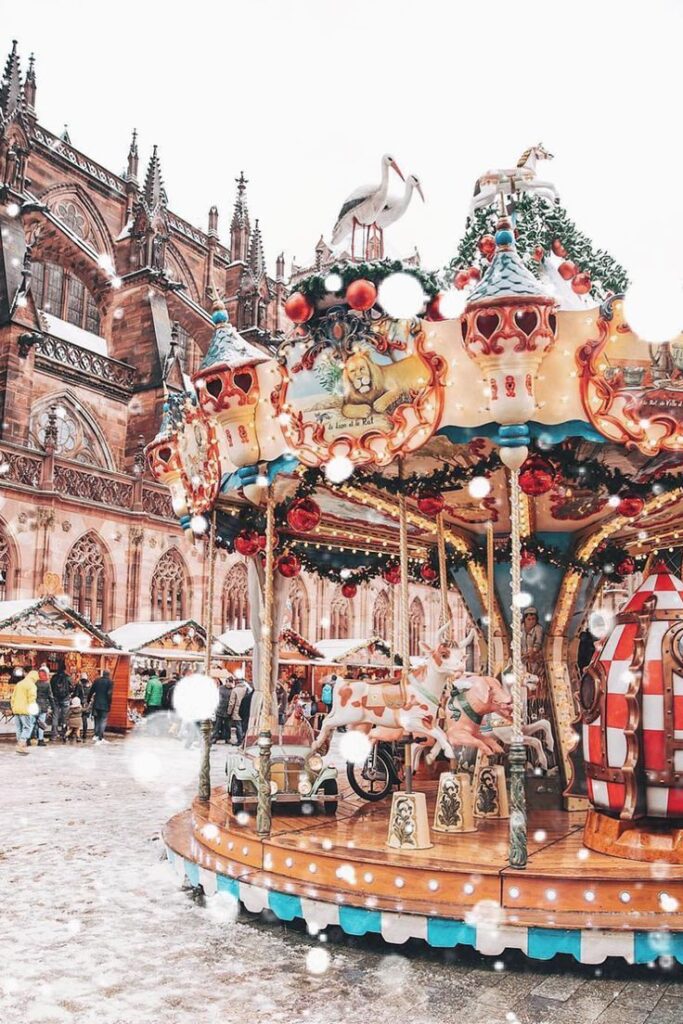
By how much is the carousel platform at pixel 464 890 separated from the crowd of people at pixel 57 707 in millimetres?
10886

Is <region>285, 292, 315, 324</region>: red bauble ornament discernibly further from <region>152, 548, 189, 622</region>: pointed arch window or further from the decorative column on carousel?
<region>152, 548, 189, 622</region>: pointed arch window

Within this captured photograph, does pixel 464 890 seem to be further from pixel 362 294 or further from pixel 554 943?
pixel 362 294

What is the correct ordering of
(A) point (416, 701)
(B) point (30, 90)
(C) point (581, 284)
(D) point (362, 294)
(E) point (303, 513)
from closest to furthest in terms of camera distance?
(D) point (362, 294)
(A) point (416, 701)
(C) point (581, 284)
(E) point (303, 513)
(B) point (30, 90)

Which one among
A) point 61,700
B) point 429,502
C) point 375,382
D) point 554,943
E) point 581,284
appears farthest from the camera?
point 61,700

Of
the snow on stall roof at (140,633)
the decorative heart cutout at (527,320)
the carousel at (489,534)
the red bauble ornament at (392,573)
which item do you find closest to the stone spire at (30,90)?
the snow on stall roof at (140,633)

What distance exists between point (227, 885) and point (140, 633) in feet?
54.1

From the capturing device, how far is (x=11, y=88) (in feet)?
90.5

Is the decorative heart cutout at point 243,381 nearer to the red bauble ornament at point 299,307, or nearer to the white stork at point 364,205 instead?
the red bauble ornament at point 299,307

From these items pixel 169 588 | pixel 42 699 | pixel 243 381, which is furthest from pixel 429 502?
pixel 169 588

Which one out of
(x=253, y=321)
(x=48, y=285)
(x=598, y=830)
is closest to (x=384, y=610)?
(x=253, y=321)

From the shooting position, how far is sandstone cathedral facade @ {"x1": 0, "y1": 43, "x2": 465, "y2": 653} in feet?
76.3

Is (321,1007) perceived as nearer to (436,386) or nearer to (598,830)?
(598,830)

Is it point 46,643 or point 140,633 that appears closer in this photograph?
point 46,643

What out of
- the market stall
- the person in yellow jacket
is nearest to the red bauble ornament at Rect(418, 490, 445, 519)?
the person in yellow jacket
